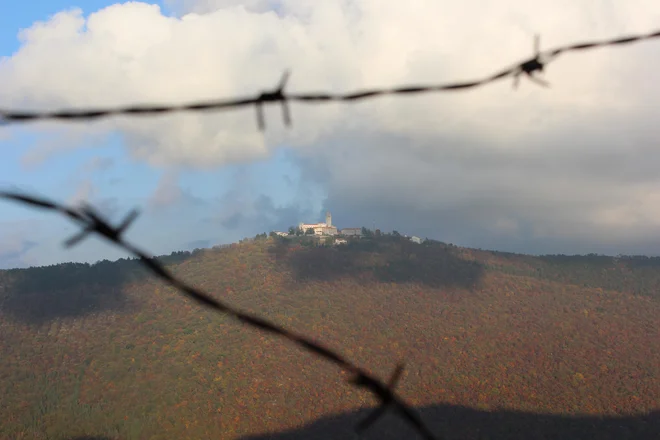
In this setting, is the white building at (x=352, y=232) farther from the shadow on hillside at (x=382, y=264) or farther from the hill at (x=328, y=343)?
the hill at (x=328, y=343)

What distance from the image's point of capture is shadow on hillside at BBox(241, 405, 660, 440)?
4247cm

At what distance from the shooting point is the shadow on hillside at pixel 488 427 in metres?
42.5

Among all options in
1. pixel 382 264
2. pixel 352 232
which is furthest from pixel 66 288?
pixel 352 232

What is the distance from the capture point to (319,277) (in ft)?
231

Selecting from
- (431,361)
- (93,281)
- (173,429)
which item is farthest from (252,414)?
(93,281)

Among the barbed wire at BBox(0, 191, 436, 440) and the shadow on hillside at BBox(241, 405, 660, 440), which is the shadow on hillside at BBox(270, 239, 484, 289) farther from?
the barbed wire at BBox(0, 191, 436, 440)

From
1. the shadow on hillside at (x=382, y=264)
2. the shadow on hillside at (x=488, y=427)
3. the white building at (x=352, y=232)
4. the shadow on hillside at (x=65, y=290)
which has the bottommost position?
the shadow on hillside at (x=488, y=427)

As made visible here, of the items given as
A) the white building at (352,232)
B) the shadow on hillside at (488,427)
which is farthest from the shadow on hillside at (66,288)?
the shadow on hillside at (488,427)

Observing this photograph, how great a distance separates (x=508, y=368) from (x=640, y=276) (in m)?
32.9

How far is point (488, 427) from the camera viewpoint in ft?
144

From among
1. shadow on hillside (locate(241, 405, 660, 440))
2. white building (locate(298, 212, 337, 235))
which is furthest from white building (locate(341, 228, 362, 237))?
shadow on hillside (locate(241, 405, 660, 440))

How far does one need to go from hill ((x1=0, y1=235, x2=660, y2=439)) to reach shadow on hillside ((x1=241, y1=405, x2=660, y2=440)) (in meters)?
0.16

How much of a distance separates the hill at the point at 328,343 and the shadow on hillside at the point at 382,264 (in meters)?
0.27

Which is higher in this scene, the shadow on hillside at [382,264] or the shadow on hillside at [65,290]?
the shadow on hillside at [382,264]
